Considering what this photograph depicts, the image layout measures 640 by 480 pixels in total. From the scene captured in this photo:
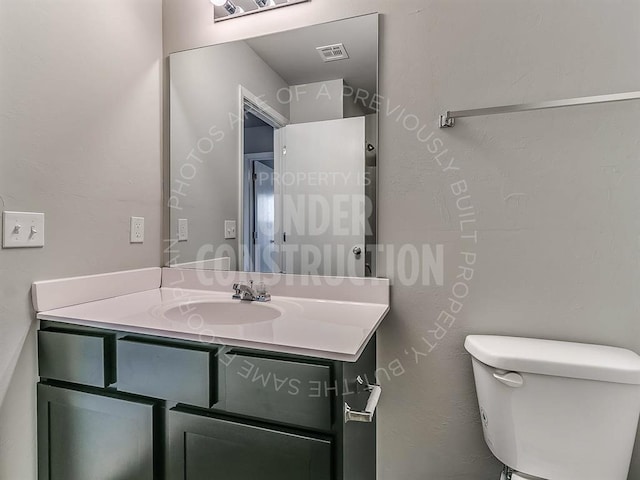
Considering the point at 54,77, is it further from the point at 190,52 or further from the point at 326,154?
the point at 326,154

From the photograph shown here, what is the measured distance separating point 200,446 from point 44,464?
66 centimetres

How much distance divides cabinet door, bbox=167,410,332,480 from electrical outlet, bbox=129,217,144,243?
2.67 ft

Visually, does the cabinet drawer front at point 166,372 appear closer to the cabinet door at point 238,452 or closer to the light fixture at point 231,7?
the cabinet door at point 238,452

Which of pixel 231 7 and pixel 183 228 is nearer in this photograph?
pixel 231 7

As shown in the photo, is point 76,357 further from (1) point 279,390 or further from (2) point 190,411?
(1) point 279,390

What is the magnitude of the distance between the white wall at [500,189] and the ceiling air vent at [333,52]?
0.40ft

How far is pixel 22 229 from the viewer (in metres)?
1.02

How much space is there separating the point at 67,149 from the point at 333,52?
3.35 feet

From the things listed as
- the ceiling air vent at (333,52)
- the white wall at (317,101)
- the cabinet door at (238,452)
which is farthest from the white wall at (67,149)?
the ceiling air vent at (333,52)

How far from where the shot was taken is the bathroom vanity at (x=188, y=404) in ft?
2.49

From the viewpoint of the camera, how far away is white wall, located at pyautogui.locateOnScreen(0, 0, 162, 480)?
39.8 inches

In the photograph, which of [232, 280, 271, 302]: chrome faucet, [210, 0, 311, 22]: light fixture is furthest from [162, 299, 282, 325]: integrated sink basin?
[210, 0, 311, 22]: light fixture

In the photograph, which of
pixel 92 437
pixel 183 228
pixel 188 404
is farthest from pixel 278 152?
pixel 92 437

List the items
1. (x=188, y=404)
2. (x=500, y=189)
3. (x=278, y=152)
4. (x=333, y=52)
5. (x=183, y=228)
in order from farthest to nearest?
(x=183, y=228)
(x=278, y=152)
(x=333, y=52)
(x=500, y=189)
(x=188, y=404)
